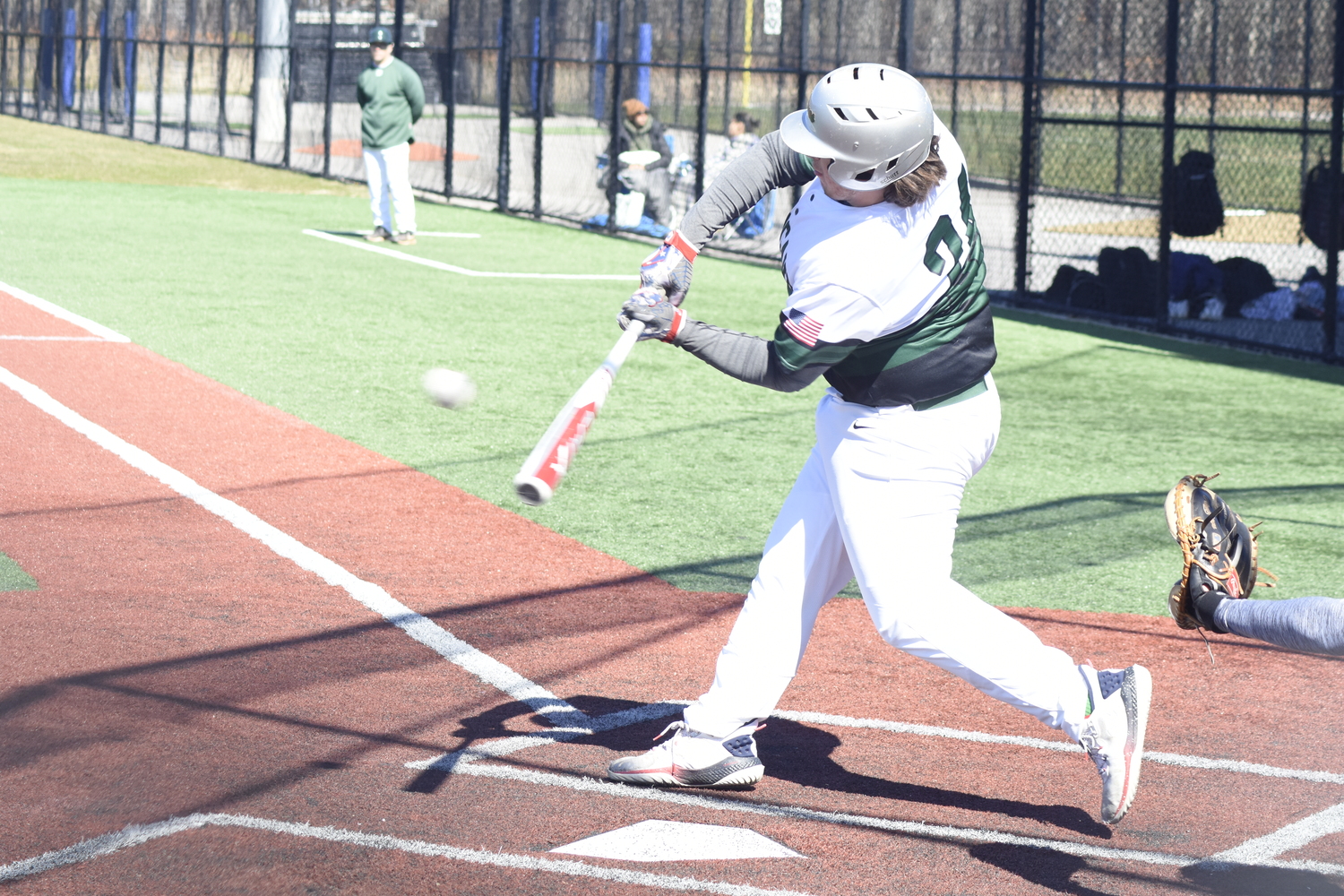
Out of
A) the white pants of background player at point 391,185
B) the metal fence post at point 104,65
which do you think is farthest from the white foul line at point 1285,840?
the metal fence post at point 104,65

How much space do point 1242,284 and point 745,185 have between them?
1114cm

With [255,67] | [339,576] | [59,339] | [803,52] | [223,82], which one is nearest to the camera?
[339,576]

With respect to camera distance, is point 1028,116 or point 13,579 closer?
point 13,579

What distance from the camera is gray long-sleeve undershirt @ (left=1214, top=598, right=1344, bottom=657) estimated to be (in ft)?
13.0

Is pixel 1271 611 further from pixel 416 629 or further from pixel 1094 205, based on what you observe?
pixel 1094 205

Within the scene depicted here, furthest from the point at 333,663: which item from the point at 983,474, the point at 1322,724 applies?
the point at 983,474

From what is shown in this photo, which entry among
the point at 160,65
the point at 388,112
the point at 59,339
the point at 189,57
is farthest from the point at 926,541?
the point at 160,65

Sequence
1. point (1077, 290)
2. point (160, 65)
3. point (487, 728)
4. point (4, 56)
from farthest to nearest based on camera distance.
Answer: point (4, 56), point (160, 65), point (1077, 290), point (487, 728)

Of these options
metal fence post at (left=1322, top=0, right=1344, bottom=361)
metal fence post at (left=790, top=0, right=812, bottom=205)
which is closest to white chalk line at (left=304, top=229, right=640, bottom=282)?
metal fence post at (left=790, top=0, right=812, bottom=205)

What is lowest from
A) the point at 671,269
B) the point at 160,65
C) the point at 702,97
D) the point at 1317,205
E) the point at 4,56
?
the point at 671,269

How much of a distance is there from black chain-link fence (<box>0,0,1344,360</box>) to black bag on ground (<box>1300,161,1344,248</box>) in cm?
3

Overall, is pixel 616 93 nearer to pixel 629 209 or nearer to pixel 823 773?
pixel 629 209

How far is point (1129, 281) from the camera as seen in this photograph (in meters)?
14.6

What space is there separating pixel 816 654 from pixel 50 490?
156 inches
